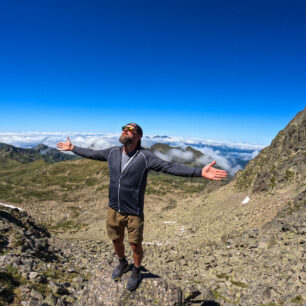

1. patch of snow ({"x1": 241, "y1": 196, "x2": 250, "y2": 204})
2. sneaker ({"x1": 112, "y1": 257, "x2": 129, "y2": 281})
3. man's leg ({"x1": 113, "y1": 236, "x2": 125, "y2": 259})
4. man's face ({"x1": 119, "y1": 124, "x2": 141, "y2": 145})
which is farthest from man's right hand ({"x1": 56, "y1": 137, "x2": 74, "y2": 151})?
patch of snow ({"x1": 241, "y1": 196, "x2": 250, "y2": 204})

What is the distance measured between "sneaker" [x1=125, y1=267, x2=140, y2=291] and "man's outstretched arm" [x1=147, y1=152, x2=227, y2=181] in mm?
5093

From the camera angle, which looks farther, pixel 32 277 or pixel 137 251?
pixel 32 277

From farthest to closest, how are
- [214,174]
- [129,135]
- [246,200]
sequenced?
[246,200], [129,135], [214,174]

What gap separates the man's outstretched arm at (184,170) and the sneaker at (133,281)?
5093mm

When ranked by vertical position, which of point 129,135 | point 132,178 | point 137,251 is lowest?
point 137,251

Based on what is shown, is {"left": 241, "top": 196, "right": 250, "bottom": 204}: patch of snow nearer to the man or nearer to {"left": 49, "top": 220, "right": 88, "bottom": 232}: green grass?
the man

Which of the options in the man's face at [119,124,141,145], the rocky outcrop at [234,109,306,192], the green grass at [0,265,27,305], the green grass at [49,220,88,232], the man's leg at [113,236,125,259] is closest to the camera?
the man's face at [119,124,141,145]

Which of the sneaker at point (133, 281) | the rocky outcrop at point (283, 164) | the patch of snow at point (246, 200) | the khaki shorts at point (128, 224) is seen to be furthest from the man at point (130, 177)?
the patch of snow at point (246, 200)

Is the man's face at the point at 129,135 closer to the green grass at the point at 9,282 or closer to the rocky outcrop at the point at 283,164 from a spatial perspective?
the green grass at the point at 9,282

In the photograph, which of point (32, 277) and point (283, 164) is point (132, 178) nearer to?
point (32, 277)

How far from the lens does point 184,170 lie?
7.46m

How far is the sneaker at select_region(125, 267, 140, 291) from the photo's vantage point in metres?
9.37

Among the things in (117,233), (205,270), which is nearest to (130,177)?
(117,233)

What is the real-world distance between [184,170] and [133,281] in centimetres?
574
